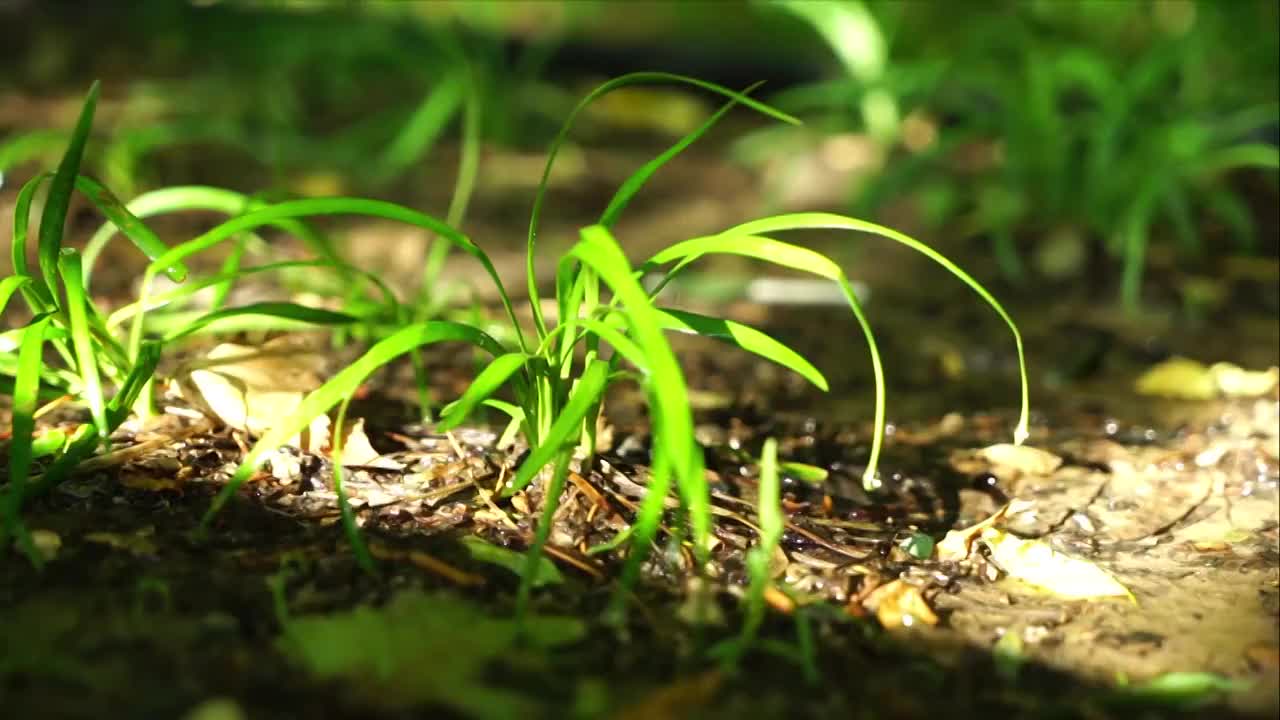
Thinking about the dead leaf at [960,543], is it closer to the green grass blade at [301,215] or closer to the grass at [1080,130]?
the green grass blade at [301,215]

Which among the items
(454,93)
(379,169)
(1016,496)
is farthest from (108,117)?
(1016,496)

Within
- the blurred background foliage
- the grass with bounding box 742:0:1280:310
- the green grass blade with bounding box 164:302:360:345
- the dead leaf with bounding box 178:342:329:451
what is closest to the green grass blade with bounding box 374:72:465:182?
the blurred background foliage

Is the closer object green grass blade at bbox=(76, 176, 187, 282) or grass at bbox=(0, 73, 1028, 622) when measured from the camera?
grass at bbox=(0, 73, 1028, 622)

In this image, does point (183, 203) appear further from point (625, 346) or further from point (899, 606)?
point (899, 606)

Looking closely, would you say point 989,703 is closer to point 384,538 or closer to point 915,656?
point 915,656

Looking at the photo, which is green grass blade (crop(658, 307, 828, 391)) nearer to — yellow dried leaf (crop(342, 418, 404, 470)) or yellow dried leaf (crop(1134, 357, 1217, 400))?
yellow dried leaf (crop(342, 418, 404, 470))

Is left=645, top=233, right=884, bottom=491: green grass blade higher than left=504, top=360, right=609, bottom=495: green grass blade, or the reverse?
left=645, top=233, right=884, bottom=491: green grass blade
